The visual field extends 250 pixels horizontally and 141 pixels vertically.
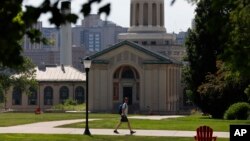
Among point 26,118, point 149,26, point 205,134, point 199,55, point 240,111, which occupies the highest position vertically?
point 149,26

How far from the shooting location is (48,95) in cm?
10081

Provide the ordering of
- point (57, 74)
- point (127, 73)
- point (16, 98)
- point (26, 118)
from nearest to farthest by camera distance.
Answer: point (26, 118), point (127, 73), point (16, 98), point (57, 74)

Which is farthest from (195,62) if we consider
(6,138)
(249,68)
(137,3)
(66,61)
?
(66,61)

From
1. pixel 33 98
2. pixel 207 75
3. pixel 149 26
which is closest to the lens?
pixel 207 75

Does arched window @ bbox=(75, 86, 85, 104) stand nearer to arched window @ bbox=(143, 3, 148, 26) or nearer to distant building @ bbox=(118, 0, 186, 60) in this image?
distant building @ bbox=(118, 0, 186, 60)

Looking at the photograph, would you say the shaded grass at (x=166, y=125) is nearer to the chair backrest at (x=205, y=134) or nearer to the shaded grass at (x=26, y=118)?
the shaded grass at (x=26, y=118)

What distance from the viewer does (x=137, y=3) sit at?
363 feet

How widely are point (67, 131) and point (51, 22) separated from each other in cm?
2543

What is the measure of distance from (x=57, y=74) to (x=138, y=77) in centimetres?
2110

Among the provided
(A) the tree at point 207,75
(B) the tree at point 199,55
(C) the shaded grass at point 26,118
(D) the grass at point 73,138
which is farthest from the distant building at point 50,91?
(D) the grass at point 73,138

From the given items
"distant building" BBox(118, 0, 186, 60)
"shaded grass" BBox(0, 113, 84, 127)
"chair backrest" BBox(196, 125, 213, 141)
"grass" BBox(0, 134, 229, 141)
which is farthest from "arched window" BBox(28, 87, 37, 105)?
"chair backrest" BBox(196, 125, 213, 141)

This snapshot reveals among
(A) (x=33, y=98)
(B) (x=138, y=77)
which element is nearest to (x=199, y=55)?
(B) (x=138, y=77)

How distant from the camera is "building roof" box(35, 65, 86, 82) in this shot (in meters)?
101

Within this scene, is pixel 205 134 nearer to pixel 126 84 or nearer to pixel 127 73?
pixel 127 73
